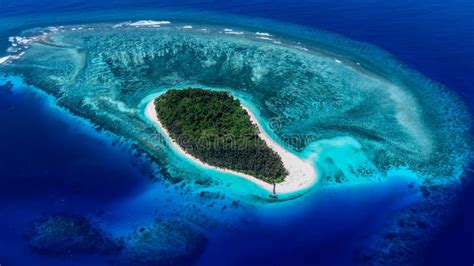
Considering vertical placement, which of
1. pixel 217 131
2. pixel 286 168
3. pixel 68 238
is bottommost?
pixel 68 238

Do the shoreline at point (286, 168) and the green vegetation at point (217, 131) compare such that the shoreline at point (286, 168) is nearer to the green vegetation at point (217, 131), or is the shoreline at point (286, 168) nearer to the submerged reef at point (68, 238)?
the green vegetation at point (217, 131)

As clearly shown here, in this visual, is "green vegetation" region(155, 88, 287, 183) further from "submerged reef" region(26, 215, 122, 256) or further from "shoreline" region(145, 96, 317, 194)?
"submerged reef" region(26, 215, 122, 256)

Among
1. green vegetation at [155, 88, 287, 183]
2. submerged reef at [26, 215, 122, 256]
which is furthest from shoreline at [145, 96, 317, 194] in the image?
submerged reef at [26, 215, 122, 256]

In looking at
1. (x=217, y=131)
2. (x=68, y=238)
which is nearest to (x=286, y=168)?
(x=217, y=131)

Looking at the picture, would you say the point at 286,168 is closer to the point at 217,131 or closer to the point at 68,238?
the point at 217,131

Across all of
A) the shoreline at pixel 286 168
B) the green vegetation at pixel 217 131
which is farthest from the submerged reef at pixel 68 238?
the green vegetation at pixel 217 131

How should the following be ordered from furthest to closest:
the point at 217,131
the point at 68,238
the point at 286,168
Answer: the point at 217,131 < the point at 286,168 < the point at 68,238
